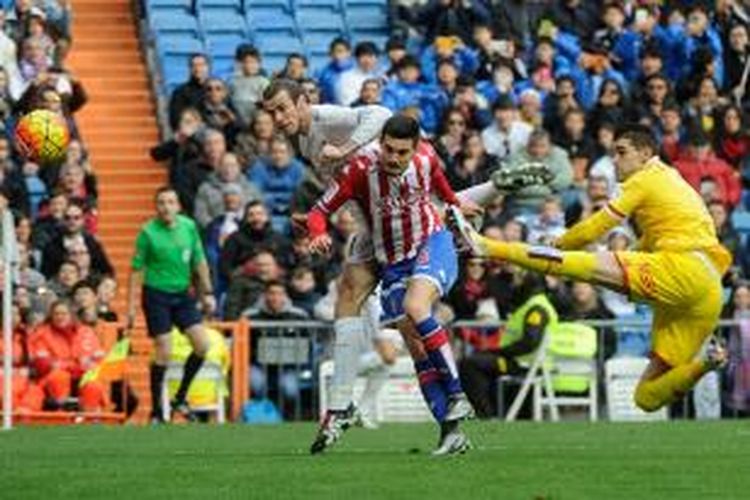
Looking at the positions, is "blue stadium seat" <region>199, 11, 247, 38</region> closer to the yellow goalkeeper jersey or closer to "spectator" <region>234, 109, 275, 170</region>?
"spectator" <region>234, 109, 275, 170</region>

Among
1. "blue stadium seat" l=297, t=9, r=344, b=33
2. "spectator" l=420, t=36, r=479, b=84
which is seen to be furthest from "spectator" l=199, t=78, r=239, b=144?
"blue stadium seat" l=297, t=9, r=344, b=33

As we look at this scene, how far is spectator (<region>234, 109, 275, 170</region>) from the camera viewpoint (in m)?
31.9

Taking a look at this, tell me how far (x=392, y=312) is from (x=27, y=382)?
7959 millimetres

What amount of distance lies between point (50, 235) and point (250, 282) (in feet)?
6.62

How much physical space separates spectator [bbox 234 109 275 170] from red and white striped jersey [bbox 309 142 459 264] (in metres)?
12.0

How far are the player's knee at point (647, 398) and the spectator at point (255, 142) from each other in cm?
1156

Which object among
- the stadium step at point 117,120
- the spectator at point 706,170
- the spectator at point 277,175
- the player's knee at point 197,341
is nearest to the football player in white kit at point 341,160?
the player's knee at point 197,341

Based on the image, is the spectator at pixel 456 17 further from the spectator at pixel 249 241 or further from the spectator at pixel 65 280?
the spectator at pixel 65 280

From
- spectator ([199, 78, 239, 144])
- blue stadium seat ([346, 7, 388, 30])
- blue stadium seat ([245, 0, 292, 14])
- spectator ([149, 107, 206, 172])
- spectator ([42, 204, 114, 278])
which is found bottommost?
spectator ([42, 204, 114, 278])

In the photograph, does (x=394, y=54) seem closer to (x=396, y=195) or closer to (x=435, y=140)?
(x=435, y=140)

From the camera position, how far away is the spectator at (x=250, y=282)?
2966 centimetres

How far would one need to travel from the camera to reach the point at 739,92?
3534cm

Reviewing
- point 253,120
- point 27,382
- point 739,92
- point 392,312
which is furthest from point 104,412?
point 739,92

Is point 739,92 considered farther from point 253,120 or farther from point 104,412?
point 104,412
